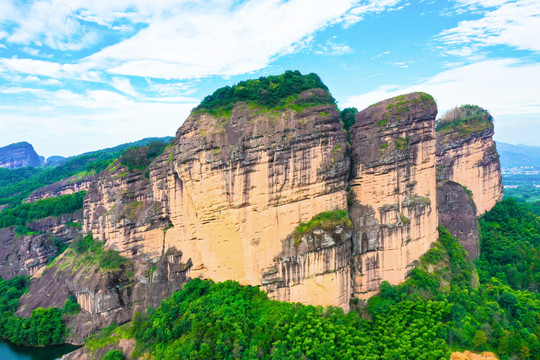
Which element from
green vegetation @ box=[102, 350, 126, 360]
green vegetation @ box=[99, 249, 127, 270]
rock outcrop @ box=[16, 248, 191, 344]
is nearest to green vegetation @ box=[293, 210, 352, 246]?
rock outcrop @ box=[16, 248, 191, 344]

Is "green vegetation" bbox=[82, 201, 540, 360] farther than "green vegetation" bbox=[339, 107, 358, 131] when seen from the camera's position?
No

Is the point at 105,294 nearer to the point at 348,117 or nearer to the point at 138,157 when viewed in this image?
the point at 138,157

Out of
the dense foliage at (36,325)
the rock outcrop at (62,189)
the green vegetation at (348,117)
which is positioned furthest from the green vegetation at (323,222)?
the rock outcrop at (62,189)

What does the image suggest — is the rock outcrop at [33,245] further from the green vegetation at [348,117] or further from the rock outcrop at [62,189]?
the green vegetation at [348,117]

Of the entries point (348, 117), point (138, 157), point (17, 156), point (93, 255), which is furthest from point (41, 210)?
point (17, 156)

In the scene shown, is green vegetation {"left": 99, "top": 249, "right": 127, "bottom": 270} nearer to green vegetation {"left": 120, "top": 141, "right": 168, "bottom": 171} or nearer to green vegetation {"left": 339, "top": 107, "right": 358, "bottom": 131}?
green vegetation {"left": 120, "top": 141, "right": 168, "bottom": 171}

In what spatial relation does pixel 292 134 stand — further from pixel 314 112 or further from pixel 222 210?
pixel 222 210
